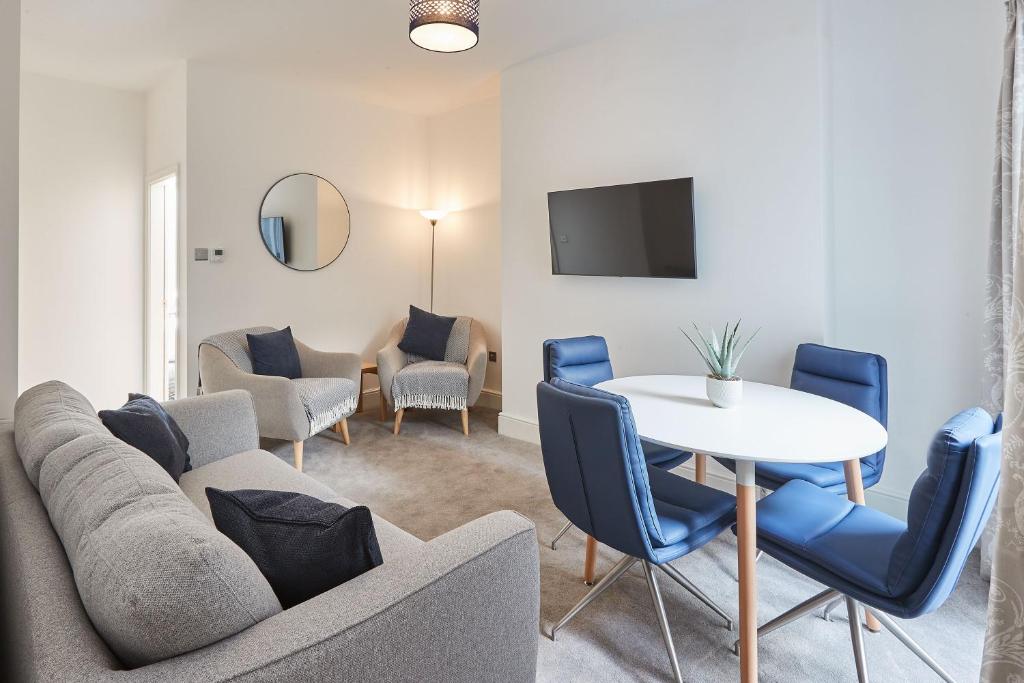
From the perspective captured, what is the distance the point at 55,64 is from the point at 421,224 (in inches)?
114

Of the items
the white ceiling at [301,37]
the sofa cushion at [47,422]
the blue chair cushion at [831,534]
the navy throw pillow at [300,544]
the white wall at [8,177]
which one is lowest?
the blue chair cushion at [831,534]

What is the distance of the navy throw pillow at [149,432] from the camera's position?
6.05 ft

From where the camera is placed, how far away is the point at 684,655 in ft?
6.13

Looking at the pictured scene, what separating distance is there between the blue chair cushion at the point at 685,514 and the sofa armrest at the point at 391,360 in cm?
275

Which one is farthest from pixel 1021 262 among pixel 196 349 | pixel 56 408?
pixel 196 349

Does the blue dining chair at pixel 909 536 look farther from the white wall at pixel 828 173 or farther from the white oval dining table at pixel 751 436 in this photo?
the white wall at pixel 828 173

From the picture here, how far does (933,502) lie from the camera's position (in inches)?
53.1

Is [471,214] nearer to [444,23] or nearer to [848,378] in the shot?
[444,23]

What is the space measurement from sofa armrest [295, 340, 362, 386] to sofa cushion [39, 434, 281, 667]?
10.5 ft

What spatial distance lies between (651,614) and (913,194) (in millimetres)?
2170

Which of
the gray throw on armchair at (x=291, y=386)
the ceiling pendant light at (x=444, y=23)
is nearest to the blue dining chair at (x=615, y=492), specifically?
the ceiling pendant light at (x=444, y=23)

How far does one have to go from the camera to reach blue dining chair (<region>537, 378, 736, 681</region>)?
5.41ft

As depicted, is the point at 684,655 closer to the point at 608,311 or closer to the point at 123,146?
the point at 608,311

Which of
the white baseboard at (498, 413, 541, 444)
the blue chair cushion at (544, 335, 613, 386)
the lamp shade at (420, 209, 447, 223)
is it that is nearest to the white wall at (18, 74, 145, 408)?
the lamp shade at (420, 209, 447, 223)
